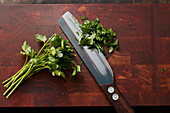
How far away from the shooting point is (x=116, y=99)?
91 centimetres

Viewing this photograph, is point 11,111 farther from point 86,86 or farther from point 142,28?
point 142,28

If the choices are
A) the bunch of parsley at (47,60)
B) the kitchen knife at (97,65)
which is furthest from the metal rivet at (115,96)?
the bunch of parsley at (47,60)

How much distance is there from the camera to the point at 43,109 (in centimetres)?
113

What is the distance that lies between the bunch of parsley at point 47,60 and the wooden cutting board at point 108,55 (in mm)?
33

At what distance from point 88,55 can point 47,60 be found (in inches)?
8.3

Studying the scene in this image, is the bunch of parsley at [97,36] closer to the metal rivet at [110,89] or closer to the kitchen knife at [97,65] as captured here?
the kitchen knife at [97,65]

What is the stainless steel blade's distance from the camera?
934mm

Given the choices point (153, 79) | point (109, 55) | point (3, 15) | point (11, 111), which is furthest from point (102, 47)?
point (11, 111)

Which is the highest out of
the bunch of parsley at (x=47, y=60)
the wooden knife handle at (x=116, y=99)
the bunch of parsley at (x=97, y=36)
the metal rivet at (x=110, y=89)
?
the bunch of parsley at (x=97, y=36)

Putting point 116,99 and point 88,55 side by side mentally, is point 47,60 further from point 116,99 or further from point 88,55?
point 116,99

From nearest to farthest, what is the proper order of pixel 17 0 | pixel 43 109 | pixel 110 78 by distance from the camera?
pixel 110 78 → pixel 43 109 → pixel 17 0

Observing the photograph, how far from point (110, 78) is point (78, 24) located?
1.09 feet

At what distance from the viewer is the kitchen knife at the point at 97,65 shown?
91cm

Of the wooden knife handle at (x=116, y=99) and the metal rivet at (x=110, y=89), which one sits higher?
the metal rivet at (x=110, y=89)
